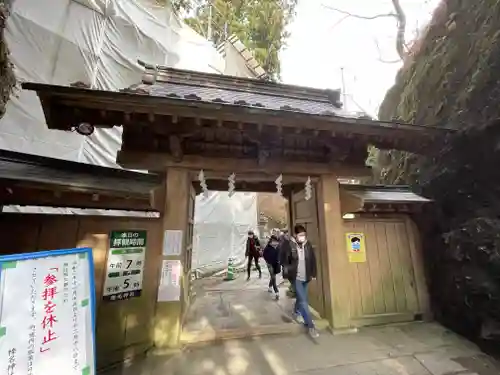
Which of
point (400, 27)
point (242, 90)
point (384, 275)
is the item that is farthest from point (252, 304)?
point (400, 27)

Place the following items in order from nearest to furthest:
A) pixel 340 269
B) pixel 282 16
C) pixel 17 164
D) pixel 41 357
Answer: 1. pixel 41 357
2. pixel 17 164
3. pixel 340 269
4. pixel 282 16

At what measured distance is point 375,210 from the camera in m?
5.51

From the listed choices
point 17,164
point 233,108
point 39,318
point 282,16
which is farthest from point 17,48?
point 282,16

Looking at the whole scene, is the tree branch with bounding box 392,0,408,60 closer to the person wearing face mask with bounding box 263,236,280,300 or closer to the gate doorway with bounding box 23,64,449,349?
the gate doorway with bounding box 23,64,449,349

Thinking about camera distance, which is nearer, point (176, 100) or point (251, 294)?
point (176, 100)

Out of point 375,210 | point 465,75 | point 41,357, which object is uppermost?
point 465,75

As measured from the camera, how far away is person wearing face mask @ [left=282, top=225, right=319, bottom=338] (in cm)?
478

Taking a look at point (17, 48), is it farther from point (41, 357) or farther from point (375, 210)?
point (375, 210)

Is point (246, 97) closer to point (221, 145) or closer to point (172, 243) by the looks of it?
point (221, 145)

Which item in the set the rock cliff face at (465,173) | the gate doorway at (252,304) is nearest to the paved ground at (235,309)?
the gate doorway at (252,304)

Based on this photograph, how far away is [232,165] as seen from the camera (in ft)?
16.3

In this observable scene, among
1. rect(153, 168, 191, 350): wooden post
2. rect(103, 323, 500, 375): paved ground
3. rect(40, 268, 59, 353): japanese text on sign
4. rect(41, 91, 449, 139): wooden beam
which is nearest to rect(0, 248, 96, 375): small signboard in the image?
rect(40, 268, 59, 353): japanese text on sign

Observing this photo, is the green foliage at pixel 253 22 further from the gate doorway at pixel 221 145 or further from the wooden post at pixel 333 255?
the wooden post at pixel 333 255

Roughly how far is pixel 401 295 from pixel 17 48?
11495mm
